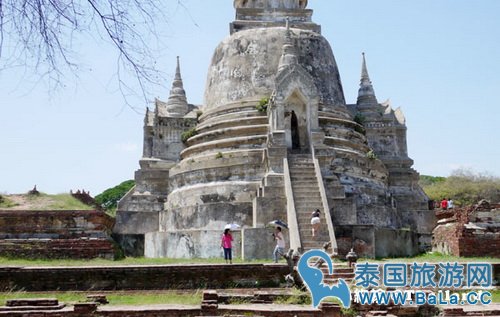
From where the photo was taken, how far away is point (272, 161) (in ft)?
64.6

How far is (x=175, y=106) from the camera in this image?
84.8ft

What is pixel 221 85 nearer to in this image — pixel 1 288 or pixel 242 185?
pixel 242 185

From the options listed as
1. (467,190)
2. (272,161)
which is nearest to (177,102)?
(272,161)

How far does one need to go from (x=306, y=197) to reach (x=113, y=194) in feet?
173

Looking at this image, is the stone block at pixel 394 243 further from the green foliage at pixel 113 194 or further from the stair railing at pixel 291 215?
the green foliage at pixel 113 194

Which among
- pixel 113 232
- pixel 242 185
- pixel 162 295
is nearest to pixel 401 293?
pixel 162 295

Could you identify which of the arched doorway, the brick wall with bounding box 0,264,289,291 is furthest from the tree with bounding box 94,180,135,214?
the brick wall with bounding box 0,264,289,291

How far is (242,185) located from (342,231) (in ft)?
12.8

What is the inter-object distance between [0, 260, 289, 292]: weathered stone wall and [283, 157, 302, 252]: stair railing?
2606 millimetres

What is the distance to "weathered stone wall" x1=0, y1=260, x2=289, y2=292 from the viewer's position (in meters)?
12.4

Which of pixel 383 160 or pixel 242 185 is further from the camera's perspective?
pixel 383 160

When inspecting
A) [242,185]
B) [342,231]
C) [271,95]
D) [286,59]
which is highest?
[286,59]

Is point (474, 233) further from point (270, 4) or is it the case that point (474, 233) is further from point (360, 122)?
point (270, 4)

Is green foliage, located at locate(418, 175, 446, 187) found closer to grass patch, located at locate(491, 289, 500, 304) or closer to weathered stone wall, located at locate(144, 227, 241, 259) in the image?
weathered stone wall, located at locate(144, 227, 241, 259)
